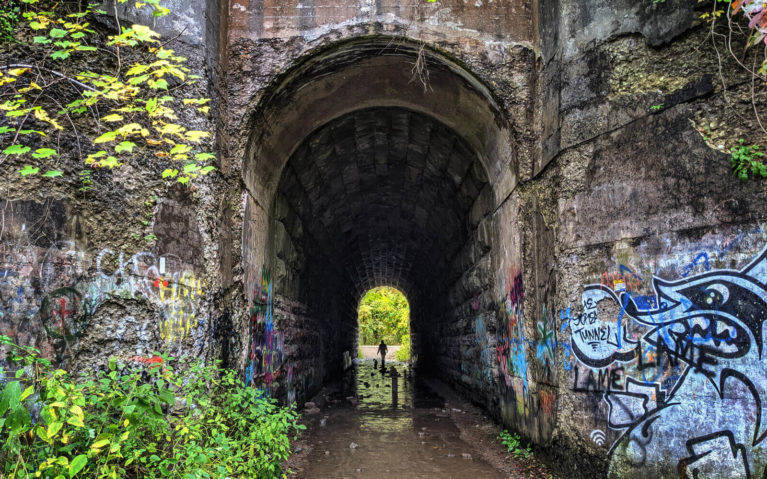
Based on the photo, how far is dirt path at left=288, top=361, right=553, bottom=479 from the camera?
5504mm

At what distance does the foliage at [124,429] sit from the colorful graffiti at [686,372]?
2.94m

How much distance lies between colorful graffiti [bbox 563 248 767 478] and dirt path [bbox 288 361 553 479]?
126 centimetres

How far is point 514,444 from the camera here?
19.7ft

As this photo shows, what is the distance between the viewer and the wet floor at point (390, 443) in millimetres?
5527

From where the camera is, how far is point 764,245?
374 centimetres

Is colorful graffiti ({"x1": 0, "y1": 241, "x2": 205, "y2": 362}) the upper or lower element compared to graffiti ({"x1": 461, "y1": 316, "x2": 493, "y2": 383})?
upper

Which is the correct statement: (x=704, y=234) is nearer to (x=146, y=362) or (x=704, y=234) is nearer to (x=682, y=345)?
(x=682, y=345)

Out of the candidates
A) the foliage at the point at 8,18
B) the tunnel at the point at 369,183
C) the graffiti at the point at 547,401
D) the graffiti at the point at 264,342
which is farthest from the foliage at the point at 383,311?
the foliage at the point at 8,18

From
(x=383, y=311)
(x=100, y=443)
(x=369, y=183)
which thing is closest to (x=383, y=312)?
(x=383, y=311)

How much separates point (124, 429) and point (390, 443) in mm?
4029

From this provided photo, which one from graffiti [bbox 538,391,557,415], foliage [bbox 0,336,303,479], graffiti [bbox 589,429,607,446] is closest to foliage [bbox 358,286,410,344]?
graffiti [bbox 538,391,557,415]

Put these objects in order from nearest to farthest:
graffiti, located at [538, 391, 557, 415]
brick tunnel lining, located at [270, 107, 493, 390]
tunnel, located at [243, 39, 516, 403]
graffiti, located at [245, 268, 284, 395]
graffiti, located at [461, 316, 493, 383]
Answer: graffiti, located at [538, 391, 557, 415], graffiti, located at [245, 268, 284, 395], tunnel, located at [243, 39, 516, 403], brick tunnel lining, located at [270, 107, 493, 390], graffiti, located at [461, 316, 493, 383]

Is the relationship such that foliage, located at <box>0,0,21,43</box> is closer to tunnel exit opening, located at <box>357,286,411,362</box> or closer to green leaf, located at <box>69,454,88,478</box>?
green leaf, located at <box>69,454,88,478</box>

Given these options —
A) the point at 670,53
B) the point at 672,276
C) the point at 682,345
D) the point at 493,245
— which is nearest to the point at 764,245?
the point at 672,276
